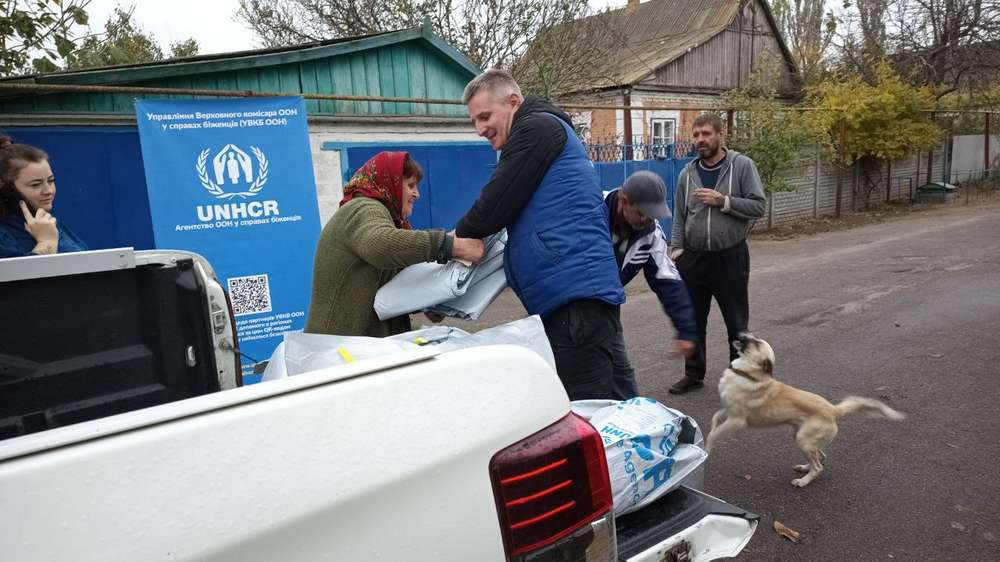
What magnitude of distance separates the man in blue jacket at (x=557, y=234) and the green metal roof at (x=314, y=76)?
4.94m

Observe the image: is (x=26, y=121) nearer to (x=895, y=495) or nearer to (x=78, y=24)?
(x=78, y=24)

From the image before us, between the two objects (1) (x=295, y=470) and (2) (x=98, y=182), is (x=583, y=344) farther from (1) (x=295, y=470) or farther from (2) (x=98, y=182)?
(2) (x=98, y=182)

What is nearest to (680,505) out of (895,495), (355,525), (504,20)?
(355,525)

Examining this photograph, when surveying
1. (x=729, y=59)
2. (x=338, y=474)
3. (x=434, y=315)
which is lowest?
(x=434, y=315)

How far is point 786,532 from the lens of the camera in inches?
119

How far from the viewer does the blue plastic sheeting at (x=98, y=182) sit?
5574mm

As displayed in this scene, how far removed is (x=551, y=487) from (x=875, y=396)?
13.9 ft

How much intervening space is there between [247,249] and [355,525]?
15.9 ft

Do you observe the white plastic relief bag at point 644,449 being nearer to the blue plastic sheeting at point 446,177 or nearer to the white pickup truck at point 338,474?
the white pickup truck at point 338,474

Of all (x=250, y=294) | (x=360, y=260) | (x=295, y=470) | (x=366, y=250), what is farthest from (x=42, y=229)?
(x=295, y=470)

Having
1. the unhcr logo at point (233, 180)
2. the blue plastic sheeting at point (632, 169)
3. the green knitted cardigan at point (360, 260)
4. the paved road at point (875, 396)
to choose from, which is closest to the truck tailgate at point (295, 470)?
the green knitted cardigan at point (360, 260)

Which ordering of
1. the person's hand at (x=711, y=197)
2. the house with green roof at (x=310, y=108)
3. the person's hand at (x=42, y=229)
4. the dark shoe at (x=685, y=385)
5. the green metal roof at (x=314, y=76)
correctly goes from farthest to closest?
the green metal roof at (x=314, y=76) → the house with green roof at (x=310, y=108) → the dark shoe at (x=685, y=385) → the person's hand at (x=711, y=197) → the person's hand at (x=42, y=229)

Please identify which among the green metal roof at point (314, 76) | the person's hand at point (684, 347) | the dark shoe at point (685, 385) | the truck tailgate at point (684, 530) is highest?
the green metal roof at point (314, 76)

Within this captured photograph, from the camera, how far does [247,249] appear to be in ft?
18.0
